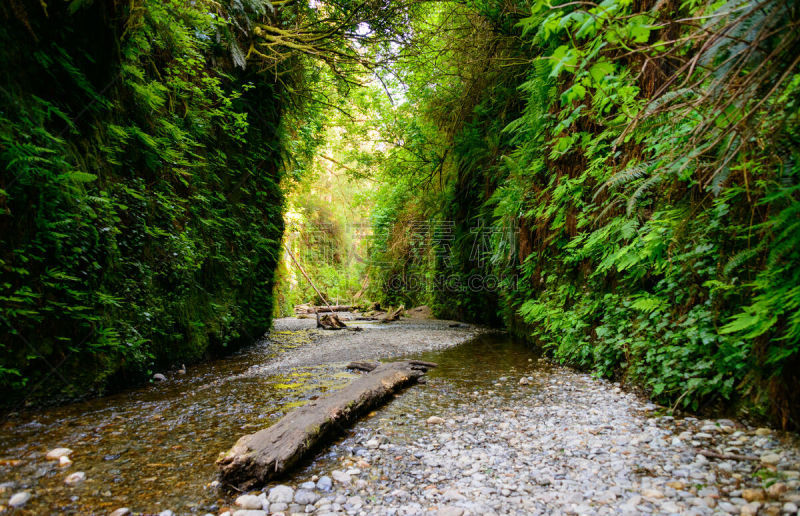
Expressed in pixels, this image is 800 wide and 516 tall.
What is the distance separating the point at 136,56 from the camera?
167 inches

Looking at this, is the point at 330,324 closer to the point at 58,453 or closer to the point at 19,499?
the point at 58,453

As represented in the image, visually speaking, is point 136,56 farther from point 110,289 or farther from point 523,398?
point 523,398

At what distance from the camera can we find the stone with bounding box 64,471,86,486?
2.16 m

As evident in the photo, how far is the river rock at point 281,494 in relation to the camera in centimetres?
207

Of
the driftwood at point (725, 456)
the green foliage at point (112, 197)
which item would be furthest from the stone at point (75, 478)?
the driftwood at point (725, 456)

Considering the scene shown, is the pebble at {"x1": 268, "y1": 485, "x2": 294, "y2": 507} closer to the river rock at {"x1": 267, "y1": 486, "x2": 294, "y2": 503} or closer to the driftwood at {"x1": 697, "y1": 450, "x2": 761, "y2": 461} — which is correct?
the river rock at {"x1": 267, "y1": 486, "x2": 294, "y2": 503}

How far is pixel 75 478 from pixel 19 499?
0.91 feet

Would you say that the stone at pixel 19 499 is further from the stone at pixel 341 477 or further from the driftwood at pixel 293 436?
the stone at pixel 341 477

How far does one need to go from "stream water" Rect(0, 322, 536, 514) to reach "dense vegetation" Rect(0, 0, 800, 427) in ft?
1.73

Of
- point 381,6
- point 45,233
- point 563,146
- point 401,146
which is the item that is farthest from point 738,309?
point 401,146

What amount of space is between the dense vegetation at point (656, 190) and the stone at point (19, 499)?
3.41 metres

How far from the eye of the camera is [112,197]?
3945 mm

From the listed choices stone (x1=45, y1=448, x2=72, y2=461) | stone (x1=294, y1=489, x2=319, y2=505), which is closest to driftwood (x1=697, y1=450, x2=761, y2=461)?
stone (x1=294, y1=489, x2=319, y2=505)

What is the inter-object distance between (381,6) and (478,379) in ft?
21.8
